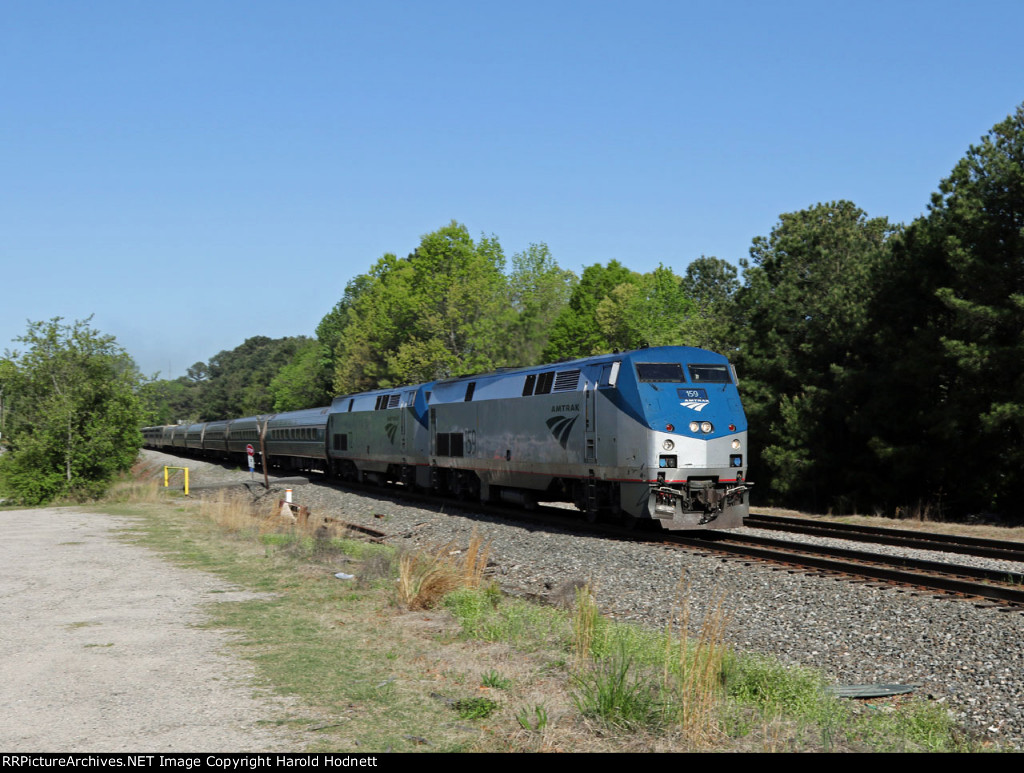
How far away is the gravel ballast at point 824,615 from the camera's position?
784 centimetres

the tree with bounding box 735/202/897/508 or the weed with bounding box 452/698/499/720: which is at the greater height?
the tree with bounding box 735/202/897/508

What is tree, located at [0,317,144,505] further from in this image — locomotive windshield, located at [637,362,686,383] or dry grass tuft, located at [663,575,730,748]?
dry grass tuft, located at [663,575,730,748]

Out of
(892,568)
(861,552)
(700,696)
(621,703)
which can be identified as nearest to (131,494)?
(861,552)

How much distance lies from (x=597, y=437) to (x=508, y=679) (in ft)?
39.5

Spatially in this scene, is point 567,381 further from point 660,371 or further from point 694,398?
point 694,398

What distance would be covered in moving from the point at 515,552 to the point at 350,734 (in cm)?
1098

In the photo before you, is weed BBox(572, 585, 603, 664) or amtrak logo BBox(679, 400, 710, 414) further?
amtrak logo BBox(679, 400, 710, 414)

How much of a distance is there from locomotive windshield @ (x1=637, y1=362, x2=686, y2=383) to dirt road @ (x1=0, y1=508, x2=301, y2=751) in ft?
31.2

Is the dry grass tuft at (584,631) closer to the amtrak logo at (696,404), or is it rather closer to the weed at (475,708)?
the weed at (475,708)

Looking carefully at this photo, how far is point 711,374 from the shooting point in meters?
19.1

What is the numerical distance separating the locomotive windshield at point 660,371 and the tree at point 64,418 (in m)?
19.9

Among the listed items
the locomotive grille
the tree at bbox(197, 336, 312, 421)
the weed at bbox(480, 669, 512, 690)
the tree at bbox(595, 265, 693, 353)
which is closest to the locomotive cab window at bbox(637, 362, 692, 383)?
the locomotive grille

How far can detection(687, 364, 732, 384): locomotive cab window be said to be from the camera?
18.9 meters

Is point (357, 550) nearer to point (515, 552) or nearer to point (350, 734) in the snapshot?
point (515, 552)
